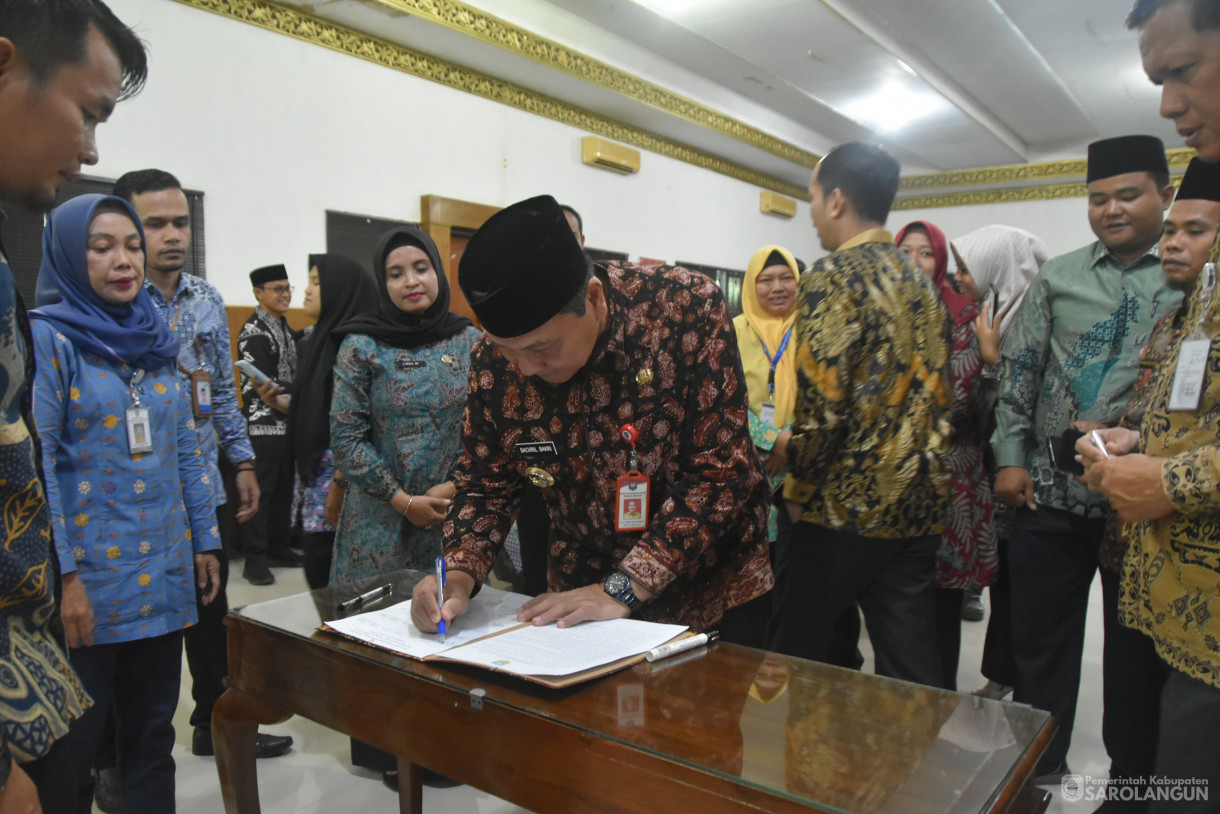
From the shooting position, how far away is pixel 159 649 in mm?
1648

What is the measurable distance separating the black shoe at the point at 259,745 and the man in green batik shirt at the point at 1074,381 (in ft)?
6.80

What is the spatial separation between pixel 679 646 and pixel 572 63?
15.6ft

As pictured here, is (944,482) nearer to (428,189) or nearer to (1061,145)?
(428,189)

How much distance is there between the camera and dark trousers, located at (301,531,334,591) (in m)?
2.41

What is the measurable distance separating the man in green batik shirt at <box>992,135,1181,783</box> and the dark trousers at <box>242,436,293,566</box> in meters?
3.28

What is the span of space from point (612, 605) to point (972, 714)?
1.71 ft

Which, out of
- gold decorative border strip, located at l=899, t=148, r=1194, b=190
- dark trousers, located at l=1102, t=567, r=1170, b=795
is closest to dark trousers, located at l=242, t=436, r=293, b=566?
dark trousers, located at l=1102, t=567, r=1170, b=795

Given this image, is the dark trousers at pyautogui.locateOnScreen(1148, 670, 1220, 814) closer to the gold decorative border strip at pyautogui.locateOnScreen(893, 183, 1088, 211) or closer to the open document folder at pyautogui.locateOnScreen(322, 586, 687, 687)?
the open document folder at pyautogui.locateOnScreen(322, 586, 687, 687)

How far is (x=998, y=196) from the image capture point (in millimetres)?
8961

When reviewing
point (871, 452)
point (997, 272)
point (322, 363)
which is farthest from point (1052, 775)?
point (322, 363)

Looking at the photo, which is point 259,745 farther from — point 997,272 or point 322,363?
point 997,272

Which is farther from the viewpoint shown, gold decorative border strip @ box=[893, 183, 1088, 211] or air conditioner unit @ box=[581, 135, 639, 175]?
gold decorative border strip @ box=[893, 183, 1088, 211]

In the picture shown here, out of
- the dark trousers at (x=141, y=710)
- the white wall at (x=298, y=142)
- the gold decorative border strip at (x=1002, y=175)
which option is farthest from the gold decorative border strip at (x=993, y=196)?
the dark trousers at (x=141, y=710)

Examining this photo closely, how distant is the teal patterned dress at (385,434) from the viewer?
210cm
